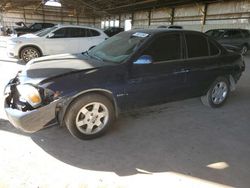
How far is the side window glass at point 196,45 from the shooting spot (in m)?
4.26

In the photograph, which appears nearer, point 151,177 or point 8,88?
point 151,177

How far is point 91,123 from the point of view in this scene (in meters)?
3.41

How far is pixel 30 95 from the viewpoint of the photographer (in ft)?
9.99

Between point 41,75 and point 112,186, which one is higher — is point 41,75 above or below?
above

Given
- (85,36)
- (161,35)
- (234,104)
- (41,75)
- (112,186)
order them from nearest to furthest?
(112,186), (41,75), (161,35), (234,104), (85,36)

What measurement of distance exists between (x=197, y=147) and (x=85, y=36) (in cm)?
769

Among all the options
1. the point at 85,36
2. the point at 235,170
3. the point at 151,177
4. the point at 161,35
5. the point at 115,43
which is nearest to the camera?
the point at 151,177

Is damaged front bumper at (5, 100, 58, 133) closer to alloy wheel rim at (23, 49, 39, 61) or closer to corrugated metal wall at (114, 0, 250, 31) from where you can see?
alloy wheel rim at (23, 49, 39, 61)

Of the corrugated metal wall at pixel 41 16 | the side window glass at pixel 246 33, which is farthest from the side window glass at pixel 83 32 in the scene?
the corrugated metal wall at pixel 41 16

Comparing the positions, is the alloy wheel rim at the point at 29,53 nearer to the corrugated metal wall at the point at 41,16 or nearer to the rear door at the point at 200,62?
the rear door at the point at 200,62

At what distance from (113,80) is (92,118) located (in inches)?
23.8

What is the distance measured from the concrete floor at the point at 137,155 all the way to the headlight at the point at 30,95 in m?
0.63

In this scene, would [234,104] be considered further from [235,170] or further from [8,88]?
[8,88]

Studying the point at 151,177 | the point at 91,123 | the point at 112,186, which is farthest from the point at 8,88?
the point at 151,177
